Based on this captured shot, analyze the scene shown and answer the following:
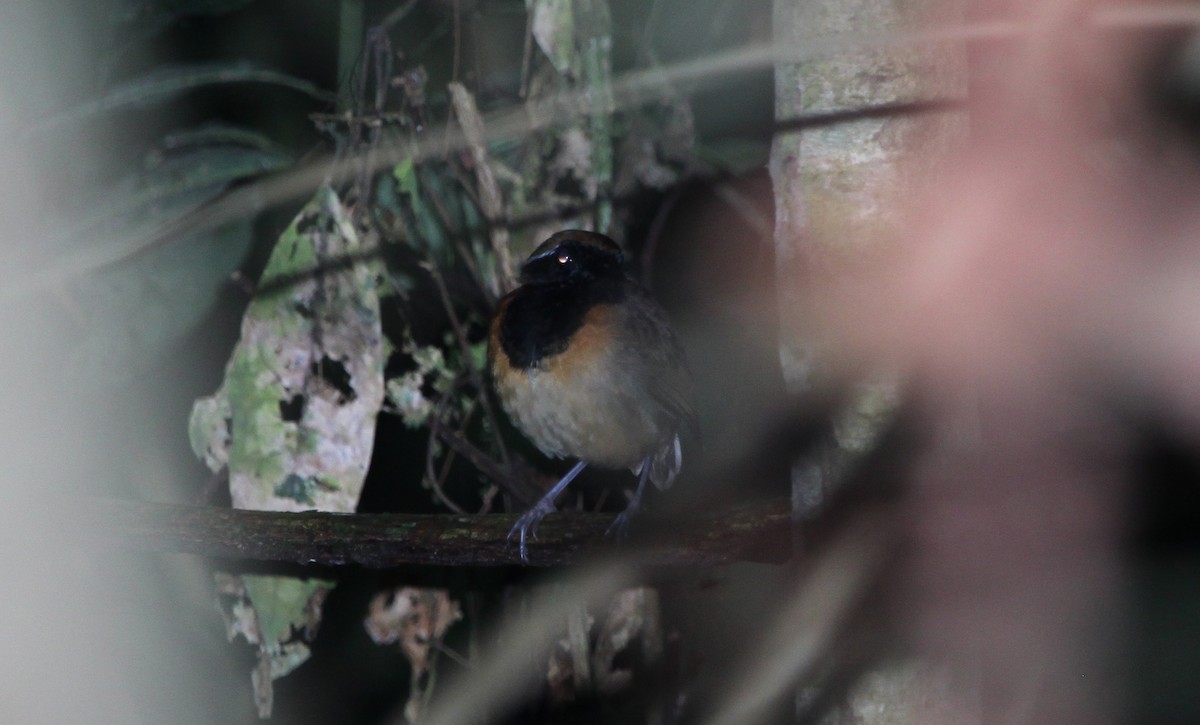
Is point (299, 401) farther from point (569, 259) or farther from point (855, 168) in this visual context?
point (855, 168)

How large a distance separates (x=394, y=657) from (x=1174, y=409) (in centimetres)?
213

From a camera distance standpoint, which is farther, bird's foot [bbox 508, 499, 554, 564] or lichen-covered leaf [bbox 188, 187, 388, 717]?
lichen-covered leaf [bbox 188, 187, 388, 717]

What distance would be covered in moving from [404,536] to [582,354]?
2.32 ft

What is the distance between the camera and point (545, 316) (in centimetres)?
244

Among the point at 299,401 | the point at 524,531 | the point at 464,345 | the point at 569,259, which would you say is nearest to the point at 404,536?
the point at 524,531

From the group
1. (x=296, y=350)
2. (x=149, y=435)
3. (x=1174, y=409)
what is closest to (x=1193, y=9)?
(x=1174, y=409)

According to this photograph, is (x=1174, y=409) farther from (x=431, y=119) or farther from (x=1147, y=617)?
(x=431, y=119)

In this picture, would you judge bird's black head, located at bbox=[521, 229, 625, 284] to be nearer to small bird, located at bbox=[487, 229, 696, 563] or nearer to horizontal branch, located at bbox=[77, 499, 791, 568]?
small bird, located at bbox=[487, 229, 696, 563]

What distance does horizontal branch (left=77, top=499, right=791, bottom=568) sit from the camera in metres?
1.86

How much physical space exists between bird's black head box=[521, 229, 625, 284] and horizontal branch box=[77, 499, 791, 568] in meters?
0.63

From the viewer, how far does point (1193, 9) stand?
57.4 inches

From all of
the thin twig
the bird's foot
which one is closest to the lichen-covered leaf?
the thin twig

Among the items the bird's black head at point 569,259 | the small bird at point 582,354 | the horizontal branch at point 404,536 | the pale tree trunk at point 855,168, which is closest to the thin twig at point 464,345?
the small bird at point 582,354

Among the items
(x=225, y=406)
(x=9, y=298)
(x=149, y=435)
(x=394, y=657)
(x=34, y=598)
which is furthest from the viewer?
(x=394, y=657)
